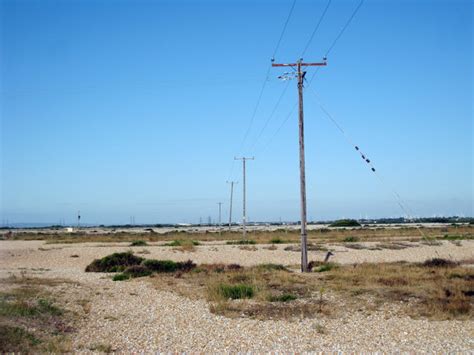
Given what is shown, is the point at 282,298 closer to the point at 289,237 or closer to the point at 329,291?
the point at 329,291

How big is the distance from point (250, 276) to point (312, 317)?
740 centimetres

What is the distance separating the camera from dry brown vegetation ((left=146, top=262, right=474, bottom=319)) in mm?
14320

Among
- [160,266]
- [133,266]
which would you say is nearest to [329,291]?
[160,266]

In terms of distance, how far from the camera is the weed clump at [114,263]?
87.4 feet

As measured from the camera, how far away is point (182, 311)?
573 inches

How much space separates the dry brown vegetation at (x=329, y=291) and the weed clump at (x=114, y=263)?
18.5 feet

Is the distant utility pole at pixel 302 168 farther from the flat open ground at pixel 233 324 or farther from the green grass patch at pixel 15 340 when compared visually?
the green grass patch at pixel 15 340

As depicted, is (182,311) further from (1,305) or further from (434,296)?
(434,296)

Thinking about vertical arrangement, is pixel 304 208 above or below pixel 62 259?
above

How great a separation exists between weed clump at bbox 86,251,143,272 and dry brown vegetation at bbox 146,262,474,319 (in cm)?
563

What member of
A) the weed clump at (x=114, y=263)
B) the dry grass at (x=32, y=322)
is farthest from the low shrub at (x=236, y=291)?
the weed clump at (x=114, y=263)

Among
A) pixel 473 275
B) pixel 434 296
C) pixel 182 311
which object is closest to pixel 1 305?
pixel 182 311

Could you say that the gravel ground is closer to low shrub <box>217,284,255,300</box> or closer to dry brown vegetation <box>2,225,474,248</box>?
low shrub <box>217,284,255,300</box>

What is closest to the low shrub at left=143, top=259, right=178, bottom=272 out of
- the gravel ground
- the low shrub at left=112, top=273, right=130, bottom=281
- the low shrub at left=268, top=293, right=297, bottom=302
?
the low shrub at left=112, top=273, right=130, bottom=281
